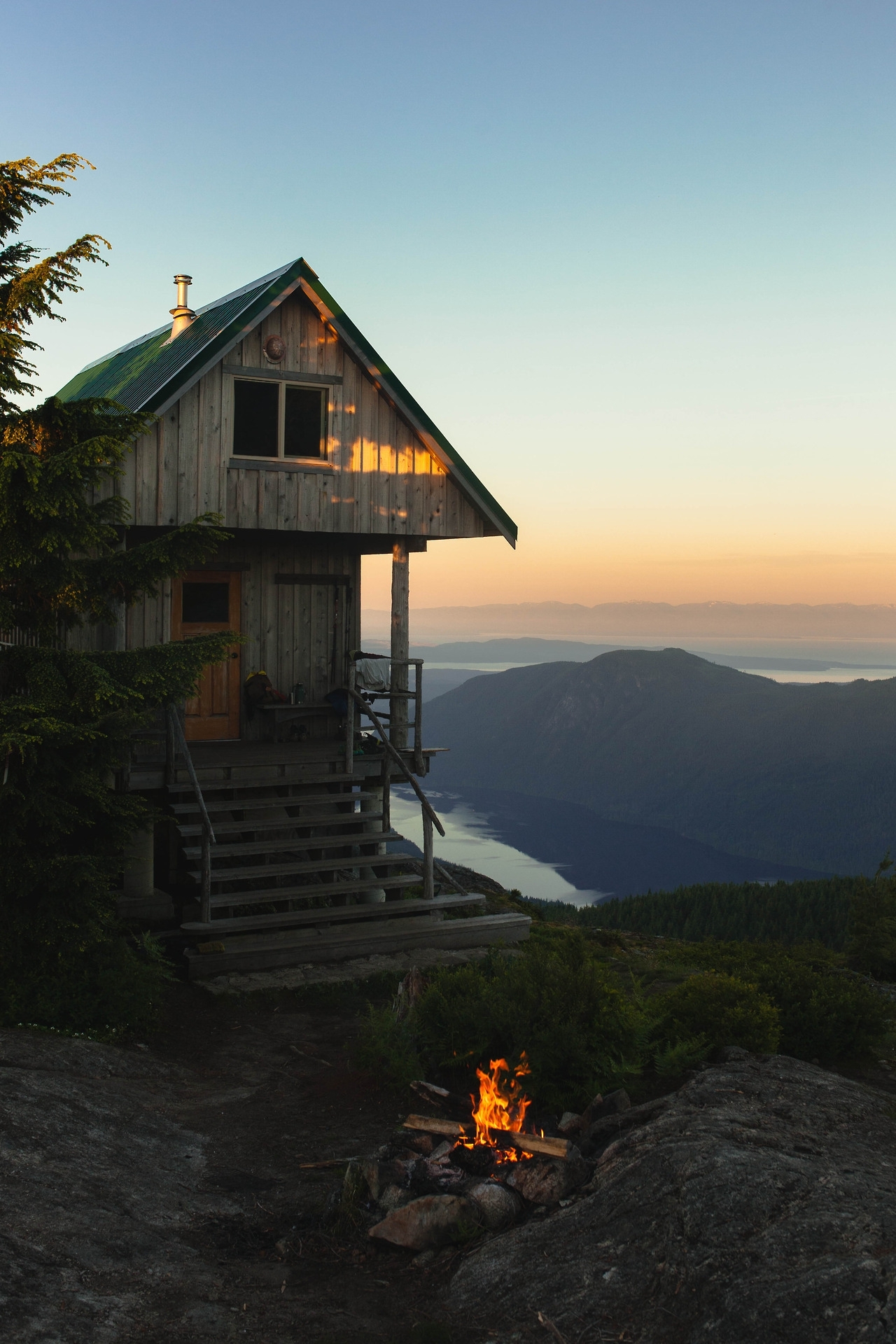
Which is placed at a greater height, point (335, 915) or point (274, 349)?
point (274, 349)

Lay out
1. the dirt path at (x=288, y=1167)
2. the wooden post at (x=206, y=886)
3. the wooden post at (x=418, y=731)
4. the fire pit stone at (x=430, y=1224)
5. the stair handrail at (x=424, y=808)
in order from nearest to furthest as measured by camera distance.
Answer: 1. the dirt path at (x=288, y=1167)
2. the fire pit stone at (x=430, y=1224)
3. the wooden post at (x=206, y=886)
4. the stair handrail at (x=424, y=808)
5. the wooden post at (x=418, y=731)

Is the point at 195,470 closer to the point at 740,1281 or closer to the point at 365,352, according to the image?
the point at 365,352

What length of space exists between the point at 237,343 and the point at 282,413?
3.77ft

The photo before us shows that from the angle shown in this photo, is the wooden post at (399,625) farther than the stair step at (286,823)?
Yes

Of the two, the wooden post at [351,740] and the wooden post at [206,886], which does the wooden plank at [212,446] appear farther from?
the wooden post at [206,886]

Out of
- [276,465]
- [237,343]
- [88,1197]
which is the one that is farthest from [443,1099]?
[237,343]

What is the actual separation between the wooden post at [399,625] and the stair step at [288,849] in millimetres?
2141

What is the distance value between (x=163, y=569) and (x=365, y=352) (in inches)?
242

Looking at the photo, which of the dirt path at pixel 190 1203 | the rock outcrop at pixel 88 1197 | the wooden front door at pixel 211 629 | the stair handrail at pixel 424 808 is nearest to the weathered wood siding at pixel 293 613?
the wooden front door at pixel 211 629

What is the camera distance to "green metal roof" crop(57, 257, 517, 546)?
44.9 ft

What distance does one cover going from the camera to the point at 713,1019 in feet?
26.8

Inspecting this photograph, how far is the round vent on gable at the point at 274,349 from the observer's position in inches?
576

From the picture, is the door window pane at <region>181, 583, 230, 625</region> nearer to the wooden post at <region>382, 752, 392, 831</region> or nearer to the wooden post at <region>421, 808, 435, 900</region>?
the wooden post at <region>382, 752, 392, 831</region>

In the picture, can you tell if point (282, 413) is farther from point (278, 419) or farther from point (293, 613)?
point (293, 613)
